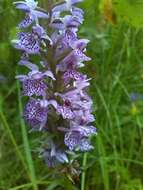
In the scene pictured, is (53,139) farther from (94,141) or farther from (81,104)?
(94,141)

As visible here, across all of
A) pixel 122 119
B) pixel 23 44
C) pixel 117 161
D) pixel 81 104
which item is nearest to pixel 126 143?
pixel 122 119

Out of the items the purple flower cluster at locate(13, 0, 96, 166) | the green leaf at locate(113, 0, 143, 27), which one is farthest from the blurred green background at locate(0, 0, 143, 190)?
the purple flower cluster at locate(13, 0, 96, 166)

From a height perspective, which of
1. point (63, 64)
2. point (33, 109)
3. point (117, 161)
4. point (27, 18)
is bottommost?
point (117, 161)

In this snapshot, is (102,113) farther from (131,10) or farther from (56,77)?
(56,77)

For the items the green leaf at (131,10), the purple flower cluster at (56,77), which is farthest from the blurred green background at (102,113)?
the purple flower cluster at (56,77)

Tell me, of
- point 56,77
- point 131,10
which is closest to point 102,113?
point 131,10

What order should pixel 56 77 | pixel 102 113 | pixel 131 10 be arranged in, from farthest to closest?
pixel 102 113, pixel 131 10, pixel 56 77
